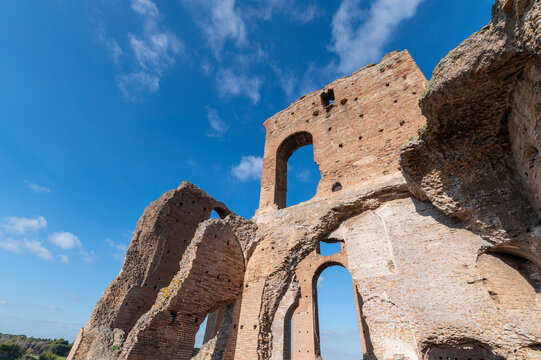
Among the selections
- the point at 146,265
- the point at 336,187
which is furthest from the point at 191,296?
the point at 146,265

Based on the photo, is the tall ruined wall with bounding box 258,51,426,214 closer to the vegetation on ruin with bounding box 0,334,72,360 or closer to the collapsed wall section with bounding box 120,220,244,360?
the collapsed wall section with bounding box 120,220,244,360

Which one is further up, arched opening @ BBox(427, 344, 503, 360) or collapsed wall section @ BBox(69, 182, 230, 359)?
collapsed wall section @ BBox(69, 182, 230, 359)

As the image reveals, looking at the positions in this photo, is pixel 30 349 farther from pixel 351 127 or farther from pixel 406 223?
pixel 406 223

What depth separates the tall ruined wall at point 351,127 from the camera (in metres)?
6.12

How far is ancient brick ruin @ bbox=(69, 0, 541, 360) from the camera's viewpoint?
3535 mm

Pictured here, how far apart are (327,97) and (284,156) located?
2.26m

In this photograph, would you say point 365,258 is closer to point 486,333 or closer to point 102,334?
point 486,333

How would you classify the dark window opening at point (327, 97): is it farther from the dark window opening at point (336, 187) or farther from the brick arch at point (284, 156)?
the dark window opening at point (336, 187)

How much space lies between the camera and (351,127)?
7.04 m

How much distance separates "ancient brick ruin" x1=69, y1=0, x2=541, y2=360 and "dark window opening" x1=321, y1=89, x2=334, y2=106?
5cm

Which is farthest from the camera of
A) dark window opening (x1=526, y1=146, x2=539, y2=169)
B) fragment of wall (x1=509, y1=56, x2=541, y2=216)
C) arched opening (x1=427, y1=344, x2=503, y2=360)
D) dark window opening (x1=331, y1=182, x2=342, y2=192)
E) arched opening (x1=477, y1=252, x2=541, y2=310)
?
arched opening (x1=427, y1=344, x2=503, y2=360)

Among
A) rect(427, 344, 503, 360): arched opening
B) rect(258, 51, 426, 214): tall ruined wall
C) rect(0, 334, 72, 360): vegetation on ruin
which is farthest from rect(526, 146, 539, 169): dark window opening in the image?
rect(0, 334, 72, 360): vegetation on ruin

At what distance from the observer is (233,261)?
21.1 feet

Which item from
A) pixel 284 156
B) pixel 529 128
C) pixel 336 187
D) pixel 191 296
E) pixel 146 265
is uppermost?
pixel 284 156
